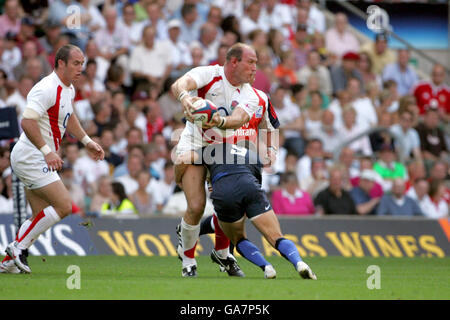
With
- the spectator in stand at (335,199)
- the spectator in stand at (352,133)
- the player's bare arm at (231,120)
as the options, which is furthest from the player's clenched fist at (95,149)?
the spectator in stand at (352,133)

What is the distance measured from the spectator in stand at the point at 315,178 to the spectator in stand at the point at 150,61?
3548 millimetres

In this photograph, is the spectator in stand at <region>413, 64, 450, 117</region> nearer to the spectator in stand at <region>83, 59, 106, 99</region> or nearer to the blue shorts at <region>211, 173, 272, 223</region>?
the spectator in stand at <region>83, 59, 106, 99</region>

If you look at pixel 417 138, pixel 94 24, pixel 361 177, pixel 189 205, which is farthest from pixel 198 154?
pixel 417 138

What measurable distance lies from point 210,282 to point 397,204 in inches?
351

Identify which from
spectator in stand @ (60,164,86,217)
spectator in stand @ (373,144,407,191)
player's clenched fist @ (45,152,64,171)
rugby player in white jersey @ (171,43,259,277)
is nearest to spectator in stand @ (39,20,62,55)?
spectator in stand @ (60,164,86,217)

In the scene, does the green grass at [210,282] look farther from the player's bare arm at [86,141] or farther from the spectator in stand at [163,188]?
the spectator in stand at [163,188]

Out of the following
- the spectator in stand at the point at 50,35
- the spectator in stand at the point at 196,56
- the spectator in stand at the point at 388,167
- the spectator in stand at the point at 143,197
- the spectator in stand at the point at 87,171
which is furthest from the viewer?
the spectator in stand at the point at 196,56

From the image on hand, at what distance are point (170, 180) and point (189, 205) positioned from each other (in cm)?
693

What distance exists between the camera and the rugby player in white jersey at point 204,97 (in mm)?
10125

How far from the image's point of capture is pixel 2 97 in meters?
17.2

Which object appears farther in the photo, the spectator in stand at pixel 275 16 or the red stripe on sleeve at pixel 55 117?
the spectator in stand at pixel 275 16

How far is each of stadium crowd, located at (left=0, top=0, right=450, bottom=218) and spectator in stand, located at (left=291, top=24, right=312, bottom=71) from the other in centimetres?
3

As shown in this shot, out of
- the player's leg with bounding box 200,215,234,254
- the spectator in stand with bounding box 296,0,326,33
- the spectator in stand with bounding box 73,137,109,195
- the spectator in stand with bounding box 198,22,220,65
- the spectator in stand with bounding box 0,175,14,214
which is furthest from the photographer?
the spectator in stand with bounding box 296,0,326,33

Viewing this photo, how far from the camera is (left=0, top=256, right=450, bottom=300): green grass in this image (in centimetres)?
802
